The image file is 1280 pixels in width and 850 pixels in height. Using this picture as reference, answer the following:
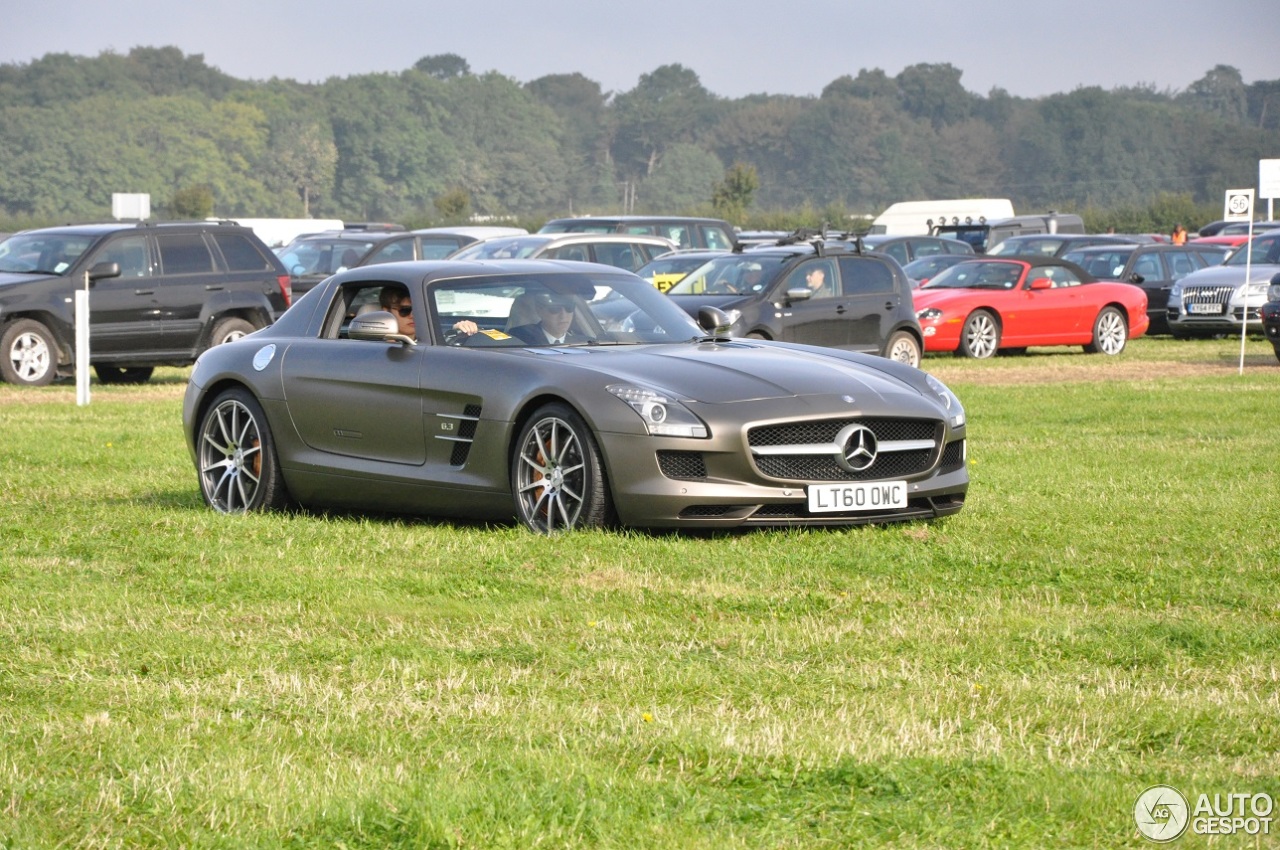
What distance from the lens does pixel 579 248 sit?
26.0 metres

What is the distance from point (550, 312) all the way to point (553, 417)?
3.51ft

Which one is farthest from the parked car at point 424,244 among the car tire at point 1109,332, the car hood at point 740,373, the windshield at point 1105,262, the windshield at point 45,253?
the car hood at point 740,373

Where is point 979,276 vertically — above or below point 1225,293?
above

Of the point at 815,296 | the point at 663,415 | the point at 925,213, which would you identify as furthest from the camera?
the point at 925,213

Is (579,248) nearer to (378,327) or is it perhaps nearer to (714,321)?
(714,321)

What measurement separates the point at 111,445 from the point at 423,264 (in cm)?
470

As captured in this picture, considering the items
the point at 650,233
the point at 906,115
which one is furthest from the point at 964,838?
the point at 906,115

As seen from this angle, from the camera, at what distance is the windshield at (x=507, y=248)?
26125 millimetres

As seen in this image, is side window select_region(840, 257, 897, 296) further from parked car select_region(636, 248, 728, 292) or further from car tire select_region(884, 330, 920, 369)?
parked car select_region(636, 248, 728, 292)

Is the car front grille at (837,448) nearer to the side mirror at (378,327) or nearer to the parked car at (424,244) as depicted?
the side mirror at (378,327)

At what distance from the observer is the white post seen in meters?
18.9

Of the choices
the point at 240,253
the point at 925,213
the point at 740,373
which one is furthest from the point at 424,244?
the point at 925,213

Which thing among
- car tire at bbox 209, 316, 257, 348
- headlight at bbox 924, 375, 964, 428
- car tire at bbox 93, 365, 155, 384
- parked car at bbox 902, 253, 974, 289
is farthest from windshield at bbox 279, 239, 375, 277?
headlight at bbox 924, 375, 964, 428

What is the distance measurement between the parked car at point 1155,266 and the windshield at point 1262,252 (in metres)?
1.58
